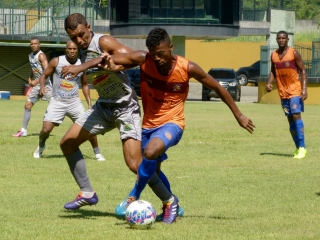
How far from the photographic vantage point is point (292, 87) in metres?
14.7

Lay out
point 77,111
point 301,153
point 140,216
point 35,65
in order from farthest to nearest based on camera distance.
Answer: point 35,65 < point 301,153 < point 77,111 < point 140,216

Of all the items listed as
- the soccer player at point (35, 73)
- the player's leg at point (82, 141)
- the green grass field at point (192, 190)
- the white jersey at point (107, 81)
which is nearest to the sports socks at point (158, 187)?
the green grass field at point (192, 190)

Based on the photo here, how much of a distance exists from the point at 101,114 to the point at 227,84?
3398 cm

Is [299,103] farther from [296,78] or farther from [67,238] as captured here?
[67,238]

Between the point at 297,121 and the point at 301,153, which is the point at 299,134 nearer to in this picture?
the point at 297,121

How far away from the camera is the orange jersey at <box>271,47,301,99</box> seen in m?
14.7

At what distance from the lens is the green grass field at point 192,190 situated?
7.51 metres

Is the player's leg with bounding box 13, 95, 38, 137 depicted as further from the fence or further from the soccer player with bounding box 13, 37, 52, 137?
the fence

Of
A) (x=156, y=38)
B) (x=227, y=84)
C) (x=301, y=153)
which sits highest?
(x=156, y=38)

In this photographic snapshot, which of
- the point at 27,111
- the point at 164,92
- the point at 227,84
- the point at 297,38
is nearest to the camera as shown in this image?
the point at 164,92

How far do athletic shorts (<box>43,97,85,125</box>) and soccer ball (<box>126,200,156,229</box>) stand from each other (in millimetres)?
6526

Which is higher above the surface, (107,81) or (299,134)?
(107,81)

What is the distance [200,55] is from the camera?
215 feet

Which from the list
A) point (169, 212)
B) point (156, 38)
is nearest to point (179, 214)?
point (169, 212)
